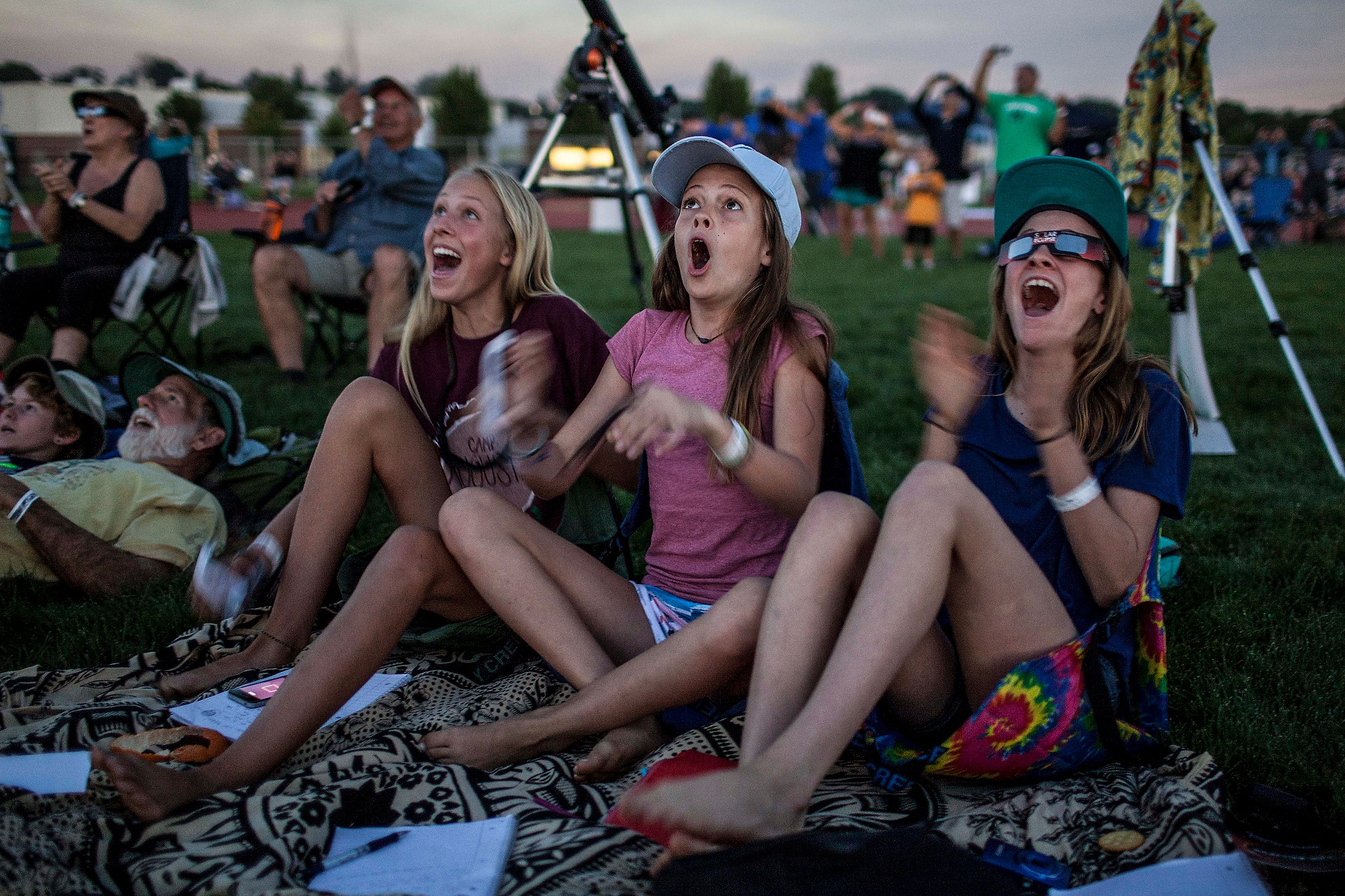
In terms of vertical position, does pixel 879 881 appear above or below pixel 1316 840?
above

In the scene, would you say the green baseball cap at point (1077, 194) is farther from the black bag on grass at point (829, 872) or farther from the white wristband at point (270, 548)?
the white wristband at point (270, 548)

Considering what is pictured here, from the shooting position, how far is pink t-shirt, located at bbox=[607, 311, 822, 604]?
2.34 m

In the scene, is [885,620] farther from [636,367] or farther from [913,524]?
[636,367]

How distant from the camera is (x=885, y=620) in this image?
1734mm

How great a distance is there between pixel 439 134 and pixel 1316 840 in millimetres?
46058

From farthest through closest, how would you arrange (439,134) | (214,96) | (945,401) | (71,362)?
(214,96), (439,134), (71,362), (945,401)

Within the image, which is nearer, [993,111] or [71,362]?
[71,362]

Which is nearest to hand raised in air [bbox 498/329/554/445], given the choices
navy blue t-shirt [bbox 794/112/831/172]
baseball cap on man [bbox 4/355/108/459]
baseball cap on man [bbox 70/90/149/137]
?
baseball cap on man [bbox 4/355/108/459]

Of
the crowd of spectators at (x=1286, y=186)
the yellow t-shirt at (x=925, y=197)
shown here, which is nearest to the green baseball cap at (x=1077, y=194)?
the yellow t-shirt at (x=925, y=197)

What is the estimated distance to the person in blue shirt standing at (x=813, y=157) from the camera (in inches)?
695

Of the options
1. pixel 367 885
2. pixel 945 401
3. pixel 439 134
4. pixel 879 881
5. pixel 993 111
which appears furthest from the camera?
pixel 439 134

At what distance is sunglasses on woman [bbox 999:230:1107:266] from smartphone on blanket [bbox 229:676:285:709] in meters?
1.98

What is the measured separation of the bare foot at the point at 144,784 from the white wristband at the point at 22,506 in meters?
1.55

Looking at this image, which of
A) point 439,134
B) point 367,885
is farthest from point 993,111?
point 439,134
